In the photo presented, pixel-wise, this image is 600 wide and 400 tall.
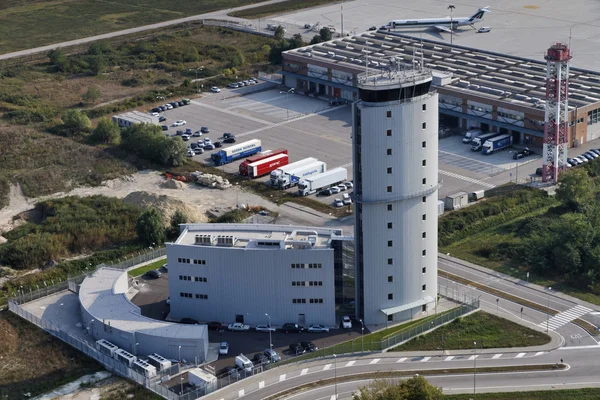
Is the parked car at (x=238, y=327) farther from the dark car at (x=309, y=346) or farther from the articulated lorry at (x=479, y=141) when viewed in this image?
the articulated lorry at (x=479, y=141)

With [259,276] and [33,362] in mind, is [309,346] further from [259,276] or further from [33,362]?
[33,362]

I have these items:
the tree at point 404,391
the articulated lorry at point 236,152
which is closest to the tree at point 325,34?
the articulated lorry at point 236,152

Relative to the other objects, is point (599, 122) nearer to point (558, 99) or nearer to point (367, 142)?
point (558, 99)

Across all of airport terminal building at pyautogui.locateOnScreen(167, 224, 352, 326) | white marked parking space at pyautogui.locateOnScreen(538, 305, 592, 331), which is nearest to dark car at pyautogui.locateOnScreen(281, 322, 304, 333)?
airport terminal building at pyautogui.locateOnScreen(167, 224, 352, 326)

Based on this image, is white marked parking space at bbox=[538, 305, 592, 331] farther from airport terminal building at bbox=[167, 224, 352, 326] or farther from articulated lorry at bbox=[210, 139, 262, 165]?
articulated lorry at bbox=[210, 139, 262, 165]

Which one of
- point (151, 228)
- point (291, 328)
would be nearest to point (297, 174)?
point (151, 228)

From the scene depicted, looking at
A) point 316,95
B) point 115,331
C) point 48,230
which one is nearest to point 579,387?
point 115,331
